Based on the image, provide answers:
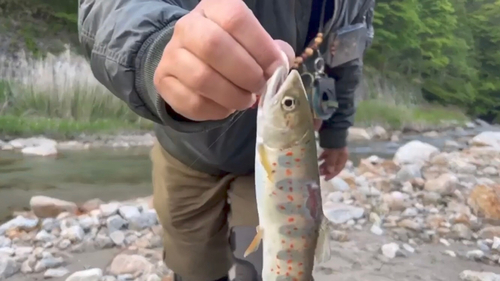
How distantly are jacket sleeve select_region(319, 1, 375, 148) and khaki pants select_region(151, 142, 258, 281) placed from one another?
36cm

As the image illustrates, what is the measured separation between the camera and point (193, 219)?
1004 millimetres

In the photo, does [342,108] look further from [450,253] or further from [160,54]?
[450,253]

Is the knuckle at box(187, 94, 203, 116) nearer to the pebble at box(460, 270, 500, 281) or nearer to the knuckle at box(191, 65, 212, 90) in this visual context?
the knuckle at box(191, 65, 212, 90)

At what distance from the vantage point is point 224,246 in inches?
40.4

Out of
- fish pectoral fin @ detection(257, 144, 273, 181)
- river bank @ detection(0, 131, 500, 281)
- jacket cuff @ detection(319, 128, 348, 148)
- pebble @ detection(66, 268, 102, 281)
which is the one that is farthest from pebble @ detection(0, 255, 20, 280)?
fish pectoral fin @ detection(257, 144, 273, 181)

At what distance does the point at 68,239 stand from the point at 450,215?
1.60m

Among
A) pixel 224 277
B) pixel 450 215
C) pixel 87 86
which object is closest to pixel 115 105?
pixel 87 86

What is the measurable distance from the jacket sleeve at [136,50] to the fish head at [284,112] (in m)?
0.10

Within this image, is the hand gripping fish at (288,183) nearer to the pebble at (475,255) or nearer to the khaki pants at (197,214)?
the khaki pants at (197,214)

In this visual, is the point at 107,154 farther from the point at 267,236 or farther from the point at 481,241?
the point at 267,236

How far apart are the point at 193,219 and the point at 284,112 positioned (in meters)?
0.58

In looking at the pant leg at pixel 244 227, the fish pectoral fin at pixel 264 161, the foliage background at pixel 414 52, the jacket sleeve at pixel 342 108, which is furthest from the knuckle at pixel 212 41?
the foliage background at pixel 414 52

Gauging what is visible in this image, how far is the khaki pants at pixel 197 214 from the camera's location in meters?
0.94

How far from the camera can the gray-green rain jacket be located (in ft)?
1.84
